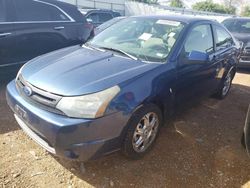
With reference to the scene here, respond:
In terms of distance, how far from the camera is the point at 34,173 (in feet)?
9.25

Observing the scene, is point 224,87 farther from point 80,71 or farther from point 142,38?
point 80,71

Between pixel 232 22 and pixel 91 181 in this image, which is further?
pixel 232 22

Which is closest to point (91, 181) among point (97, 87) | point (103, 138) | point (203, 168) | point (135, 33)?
point (103, 138)

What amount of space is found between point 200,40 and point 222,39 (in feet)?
3.24

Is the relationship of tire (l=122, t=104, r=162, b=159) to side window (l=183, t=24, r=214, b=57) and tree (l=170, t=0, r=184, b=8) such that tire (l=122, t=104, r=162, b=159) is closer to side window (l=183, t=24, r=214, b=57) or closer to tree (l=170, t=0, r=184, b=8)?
side window (l=183, t=24, r=214, b=57)

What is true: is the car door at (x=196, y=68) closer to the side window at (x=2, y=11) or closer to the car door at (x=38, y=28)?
the car door at (x=38, y=28)

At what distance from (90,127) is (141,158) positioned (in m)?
1.00

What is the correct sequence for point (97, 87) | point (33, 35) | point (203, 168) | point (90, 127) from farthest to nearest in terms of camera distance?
point (33, 35), point (203, 168), point (97, 87), point (90, 127)

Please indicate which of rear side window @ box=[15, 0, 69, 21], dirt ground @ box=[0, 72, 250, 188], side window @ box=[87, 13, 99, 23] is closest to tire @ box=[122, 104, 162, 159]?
dirt ground @ box=[0, 72, 250, 188]

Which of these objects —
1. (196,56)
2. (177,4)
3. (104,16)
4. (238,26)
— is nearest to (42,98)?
(196,56)

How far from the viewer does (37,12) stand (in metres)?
5.02

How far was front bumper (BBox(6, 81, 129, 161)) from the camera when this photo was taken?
7.86 ft

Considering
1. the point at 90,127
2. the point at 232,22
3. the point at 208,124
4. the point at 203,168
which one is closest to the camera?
the point at 90,127

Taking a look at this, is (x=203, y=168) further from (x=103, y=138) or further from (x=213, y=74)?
→ (x=213, y=74)
